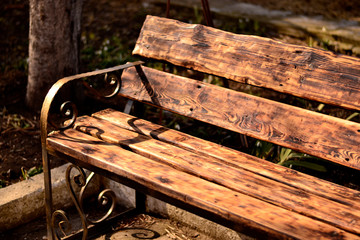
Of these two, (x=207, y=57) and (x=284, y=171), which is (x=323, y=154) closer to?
(x=284, y=171)

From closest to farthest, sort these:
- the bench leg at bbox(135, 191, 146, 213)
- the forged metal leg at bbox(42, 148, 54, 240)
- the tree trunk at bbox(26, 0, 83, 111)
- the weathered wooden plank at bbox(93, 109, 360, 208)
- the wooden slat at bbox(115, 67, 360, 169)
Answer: the weathered wooden plank at bbox(93, 109, 360, 208) < the wooden slat at bbox(115, 67, 360, 169) < the forged metal leg at bbox(42, 148, 54, 240) < the bench leg at bbox(135, 191, 146, 213) < the tree trunk at bbox(26, 0, 83, 111)

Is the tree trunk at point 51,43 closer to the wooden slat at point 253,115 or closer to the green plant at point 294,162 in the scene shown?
the wooden slat at point 253,115

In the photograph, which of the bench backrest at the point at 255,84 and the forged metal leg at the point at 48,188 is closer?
the bench backrest at the point at 255,84

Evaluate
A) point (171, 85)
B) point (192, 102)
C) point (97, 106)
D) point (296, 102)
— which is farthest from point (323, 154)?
point (97, 106)

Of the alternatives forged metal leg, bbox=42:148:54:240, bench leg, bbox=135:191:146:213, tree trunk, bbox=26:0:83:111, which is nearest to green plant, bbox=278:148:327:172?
bench leg, bbox=135:191:146:213

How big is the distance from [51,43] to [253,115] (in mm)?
1831

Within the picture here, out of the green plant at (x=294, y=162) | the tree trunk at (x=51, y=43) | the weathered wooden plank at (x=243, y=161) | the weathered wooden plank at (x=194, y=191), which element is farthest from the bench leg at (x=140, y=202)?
the tree trunk at (x=51, y=43)

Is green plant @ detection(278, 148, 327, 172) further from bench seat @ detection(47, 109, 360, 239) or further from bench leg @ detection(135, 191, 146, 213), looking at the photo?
bench leg @ detection(135, 191, 146, 213)

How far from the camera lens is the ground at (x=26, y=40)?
3.40 meters

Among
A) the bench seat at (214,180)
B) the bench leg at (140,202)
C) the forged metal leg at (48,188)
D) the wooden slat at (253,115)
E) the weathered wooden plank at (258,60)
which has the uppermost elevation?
the weathered wooden plank at (258,60)

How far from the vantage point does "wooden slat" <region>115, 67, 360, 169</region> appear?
222 centimetres

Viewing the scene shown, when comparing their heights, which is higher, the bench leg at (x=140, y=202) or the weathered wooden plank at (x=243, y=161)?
the weathered wooden plank at (x=243, y=161)

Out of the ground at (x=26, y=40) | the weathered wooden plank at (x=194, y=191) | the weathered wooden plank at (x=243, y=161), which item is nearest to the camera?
the weathered wooden plank at (x=194, y=191)

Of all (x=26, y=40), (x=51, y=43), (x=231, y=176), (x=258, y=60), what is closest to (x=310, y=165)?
(x=258, y=60)
